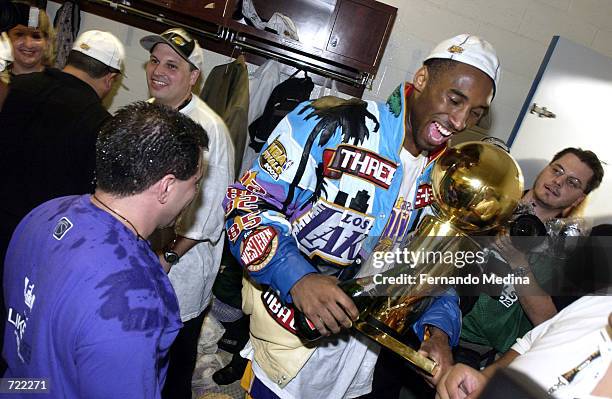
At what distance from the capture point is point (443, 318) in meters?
1.48

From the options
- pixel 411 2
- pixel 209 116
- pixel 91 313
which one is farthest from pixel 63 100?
pixel 411 2

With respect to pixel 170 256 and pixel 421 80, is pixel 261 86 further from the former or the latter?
pixel 421 80

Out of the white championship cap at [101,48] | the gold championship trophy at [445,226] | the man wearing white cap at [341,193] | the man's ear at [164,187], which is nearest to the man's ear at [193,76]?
the white championship cap at [101,48]

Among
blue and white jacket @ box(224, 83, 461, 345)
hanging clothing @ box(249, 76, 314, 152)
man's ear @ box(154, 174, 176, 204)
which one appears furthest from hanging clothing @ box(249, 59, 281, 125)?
man's ear @ box(154, 174, 176, 204)

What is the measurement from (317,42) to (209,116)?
5.42 ft

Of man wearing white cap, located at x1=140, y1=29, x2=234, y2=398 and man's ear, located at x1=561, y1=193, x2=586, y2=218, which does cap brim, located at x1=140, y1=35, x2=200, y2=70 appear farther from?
man's ear, located at x1=561, y1=193, x2=586, y2=218

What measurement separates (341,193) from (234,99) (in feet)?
7.19

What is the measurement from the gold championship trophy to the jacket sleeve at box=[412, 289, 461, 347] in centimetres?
6

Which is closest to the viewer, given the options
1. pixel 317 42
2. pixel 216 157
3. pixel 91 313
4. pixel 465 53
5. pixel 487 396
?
pixel 487 396

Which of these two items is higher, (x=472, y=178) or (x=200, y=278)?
(x=472, y=178)

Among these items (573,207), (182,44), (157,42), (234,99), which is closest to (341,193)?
(182,44)

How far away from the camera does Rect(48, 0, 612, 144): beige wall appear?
373 cm

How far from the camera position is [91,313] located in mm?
1032

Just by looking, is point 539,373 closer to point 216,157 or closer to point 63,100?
point 216,157
